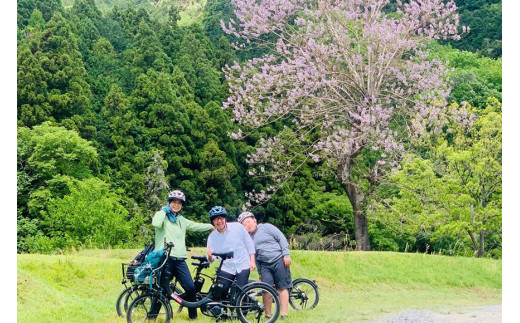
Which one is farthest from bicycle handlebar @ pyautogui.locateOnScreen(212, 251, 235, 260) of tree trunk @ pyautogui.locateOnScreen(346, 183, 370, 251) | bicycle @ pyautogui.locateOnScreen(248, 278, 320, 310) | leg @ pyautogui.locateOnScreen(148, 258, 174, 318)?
tree trunk @ pyautogui.locateOnScreen(346, 183, 370, 251)

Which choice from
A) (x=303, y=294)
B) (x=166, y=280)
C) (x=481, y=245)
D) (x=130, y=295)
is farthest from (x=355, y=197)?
(x=166, y=280)

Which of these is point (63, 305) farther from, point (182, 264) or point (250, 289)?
point (250, 289)

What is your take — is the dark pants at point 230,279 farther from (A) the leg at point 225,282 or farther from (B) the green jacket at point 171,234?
(B) the green jacket at point 171,234

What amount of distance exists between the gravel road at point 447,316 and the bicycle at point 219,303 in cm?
170

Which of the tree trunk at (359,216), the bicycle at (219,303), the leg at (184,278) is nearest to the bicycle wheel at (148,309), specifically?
the bicycle at (219,303)

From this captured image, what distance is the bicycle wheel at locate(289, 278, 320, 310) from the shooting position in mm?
10586

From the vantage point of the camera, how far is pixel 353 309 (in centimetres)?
1041

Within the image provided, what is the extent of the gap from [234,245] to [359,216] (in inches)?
497

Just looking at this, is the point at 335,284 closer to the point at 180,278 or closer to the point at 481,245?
the point at 180,278

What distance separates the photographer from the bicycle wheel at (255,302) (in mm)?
8234

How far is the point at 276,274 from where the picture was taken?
29.3 ft

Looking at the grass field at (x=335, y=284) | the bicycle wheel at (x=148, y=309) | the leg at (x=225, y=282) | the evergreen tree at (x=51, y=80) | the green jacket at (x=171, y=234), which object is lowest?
the grass field at (x=335, y=284)

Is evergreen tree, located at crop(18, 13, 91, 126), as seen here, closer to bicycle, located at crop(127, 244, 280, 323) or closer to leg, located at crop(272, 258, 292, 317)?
leg, located at crop(272, 258, 292, 317)
